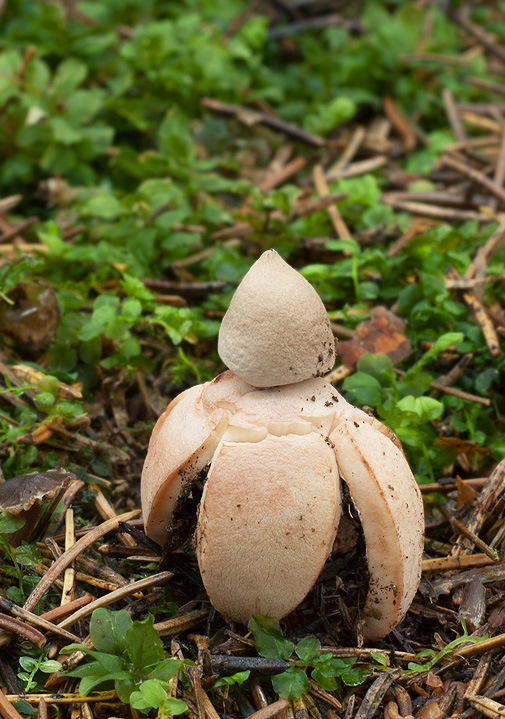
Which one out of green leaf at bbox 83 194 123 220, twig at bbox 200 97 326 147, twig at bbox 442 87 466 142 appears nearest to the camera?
green leaf at bbox 83 194 123 220

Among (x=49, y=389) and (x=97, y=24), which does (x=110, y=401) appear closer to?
(x=49, y=389)

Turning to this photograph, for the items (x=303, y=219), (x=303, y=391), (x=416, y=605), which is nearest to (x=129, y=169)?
(x=303, y=219)

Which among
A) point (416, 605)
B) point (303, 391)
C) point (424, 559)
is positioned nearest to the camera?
point (303, 391)

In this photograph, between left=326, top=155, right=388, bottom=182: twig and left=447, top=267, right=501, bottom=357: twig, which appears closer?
left=447, top=267, right=501, bottom=357: twig

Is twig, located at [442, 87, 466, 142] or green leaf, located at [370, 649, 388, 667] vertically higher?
twig, located at [442, 87, 466, 142]

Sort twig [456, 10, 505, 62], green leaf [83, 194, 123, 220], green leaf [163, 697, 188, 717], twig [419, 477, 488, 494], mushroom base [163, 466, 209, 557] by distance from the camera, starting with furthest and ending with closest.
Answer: twig [456, 10, 505, 62] < green leaf [83, 194, 123, 220] < twig [419, 477, 488, 494] < mushroom base [163, 466, 209, 557] < green leaf [163, 697, 188, 717]

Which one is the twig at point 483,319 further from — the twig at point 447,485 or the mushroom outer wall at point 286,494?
the mushroom outer wall at point 286,494

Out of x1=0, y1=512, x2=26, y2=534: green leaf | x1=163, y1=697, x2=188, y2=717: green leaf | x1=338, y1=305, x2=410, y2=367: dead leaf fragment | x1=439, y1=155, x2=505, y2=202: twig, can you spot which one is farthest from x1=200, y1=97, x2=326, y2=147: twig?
x1=163, y1=697, x2=188, y2=717: green leaf

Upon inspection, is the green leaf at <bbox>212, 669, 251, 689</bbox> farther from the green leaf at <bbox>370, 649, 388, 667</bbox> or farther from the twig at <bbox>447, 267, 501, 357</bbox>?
the twig at <bbox>447, 267, 501, 357</bbox>
